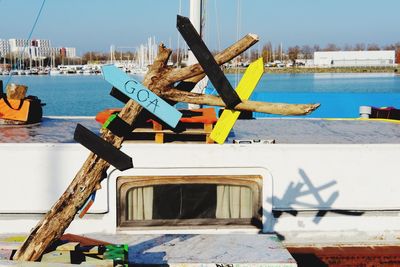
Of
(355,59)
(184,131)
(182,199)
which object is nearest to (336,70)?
(355,59)

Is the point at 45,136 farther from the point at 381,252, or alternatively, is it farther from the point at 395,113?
the point at 395,113

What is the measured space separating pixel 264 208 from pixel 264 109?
10.0ft

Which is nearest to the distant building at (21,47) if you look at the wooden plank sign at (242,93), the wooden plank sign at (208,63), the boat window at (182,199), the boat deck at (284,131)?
the boat deck at (284,131)

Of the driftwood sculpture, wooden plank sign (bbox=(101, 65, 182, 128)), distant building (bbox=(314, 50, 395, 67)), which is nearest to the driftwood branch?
the driftwood sculpture

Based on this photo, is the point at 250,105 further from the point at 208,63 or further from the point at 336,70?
the point at 336,70

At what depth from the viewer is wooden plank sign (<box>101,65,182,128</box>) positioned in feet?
13.1

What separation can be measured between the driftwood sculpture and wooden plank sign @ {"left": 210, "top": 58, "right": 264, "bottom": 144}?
0.27 feet

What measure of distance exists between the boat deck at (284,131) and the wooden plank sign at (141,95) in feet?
10.2

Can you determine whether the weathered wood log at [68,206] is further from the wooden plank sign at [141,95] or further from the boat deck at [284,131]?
the boat deck at [284,131]

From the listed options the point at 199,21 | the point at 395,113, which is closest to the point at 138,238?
the point at 199,21

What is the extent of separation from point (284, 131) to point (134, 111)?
4.76 metres

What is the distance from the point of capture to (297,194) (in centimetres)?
680

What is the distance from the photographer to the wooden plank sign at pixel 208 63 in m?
3.88

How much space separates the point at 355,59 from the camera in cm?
13850
